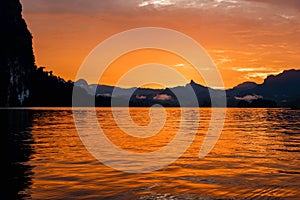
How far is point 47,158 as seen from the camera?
1233 inches

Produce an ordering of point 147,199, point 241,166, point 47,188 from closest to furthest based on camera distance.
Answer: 1. point 147,199
2. point 47,188
3. point 241,166

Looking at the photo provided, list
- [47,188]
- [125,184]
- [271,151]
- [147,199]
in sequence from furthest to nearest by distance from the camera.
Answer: [271,151] < [125,184] < [47,188] < [147,199]

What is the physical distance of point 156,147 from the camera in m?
41.8

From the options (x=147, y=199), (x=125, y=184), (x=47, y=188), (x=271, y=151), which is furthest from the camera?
(x=271, y=151)

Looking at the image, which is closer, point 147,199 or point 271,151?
point 147,199

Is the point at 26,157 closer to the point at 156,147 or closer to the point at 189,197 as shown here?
the point at 156,147

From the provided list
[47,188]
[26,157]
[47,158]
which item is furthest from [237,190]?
[26,157]

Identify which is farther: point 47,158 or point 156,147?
point 156,147

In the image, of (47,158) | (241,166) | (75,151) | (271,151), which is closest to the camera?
(241,166)

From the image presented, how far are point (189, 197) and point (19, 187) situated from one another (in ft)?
32.2

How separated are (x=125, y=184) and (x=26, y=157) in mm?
14448

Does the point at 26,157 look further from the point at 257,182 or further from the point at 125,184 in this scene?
the point at 257,182

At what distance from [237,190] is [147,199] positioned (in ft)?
18.7

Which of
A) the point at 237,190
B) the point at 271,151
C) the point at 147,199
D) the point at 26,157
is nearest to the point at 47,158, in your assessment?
the point at 26,157
